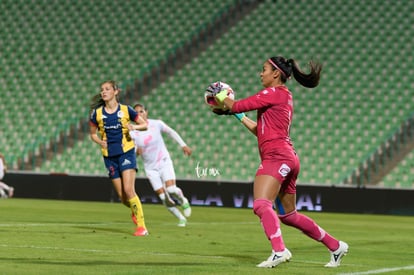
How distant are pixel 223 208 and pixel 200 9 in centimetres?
1035

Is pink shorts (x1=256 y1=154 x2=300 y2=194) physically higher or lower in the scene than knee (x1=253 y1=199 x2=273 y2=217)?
higher

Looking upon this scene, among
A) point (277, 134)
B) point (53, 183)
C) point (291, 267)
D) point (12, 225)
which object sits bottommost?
point (53, 183)

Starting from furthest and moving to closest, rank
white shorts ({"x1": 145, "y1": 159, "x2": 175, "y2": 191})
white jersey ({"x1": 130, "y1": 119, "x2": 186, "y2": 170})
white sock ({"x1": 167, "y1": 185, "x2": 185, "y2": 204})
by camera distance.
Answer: white jersey ({"x1": 130, "y1": 119, "x2": 186, "y2": 170}) < white shorts ({"x1": 145, "y1": 159, "x2": 175, "y2": 191}) < white sock ({"x1": 167, "y1": 185, "x2": 185, "y2": 204})

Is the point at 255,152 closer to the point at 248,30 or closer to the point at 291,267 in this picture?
the point at 248,30

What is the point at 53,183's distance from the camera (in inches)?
1059

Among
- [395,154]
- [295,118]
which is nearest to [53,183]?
[295,118]

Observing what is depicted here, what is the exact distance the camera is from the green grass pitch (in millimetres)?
8773

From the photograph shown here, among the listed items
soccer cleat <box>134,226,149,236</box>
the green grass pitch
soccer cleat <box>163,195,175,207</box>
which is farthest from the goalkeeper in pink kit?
soccer cleat <box>163,195,175,207</box>

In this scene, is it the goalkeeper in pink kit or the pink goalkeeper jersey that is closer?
the goalkeeper in pink kit

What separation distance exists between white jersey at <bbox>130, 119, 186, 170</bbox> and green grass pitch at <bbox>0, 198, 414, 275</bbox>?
3.83 feet

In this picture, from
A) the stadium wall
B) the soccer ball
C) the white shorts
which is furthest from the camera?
the stadium wall

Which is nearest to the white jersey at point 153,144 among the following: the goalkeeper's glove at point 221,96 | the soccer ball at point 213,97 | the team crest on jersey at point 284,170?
the soccer ball at point 213,97

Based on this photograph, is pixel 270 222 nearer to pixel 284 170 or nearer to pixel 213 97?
pixel 284 170

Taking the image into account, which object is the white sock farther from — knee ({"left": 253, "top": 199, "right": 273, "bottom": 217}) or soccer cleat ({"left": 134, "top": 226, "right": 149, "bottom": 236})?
knee ({"left": 253, "top": 199, "right": 273, "bottom": 217})
